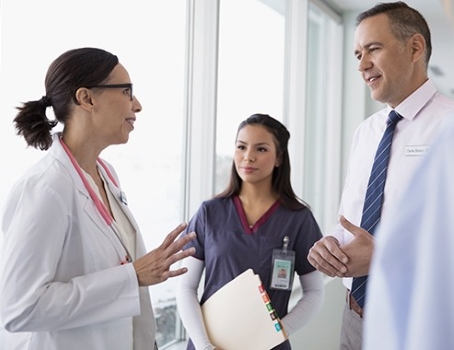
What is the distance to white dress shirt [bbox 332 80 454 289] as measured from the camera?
1.80 meters

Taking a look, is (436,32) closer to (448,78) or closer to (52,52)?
(448,78)

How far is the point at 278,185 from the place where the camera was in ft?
7.37

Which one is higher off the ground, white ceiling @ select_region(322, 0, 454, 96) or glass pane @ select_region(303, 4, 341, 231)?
white ceiling @ select_region(322, 0, 454, 96)

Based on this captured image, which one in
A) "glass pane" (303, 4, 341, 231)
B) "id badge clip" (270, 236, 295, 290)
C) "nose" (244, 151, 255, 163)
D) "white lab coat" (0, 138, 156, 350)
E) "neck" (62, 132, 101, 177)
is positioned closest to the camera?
"white lab coat" (0, 138, 156, 350)

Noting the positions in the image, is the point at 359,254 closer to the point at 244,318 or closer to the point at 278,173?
the point at 244,318

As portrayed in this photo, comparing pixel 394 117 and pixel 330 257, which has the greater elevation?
pixel 394 117

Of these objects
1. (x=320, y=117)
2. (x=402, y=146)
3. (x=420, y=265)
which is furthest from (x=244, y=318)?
(x=320, y=117)

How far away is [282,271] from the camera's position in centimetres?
201

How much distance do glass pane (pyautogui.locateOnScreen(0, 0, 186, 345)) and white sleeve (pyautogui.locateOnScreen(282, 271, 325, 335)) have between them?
922mm

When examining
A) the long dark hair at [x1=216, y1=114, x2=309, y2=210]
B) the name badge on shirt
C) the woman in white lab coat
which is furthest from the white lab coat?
the name badge on shirt

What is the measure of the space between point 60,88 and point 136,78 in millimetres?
1040

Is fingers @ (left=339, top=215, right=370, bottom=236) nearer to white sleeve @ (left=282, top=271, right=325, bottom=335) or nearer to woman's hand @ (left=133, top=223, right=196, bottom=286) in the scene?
woman's hand @ (left=133, top=223, right=196, bottom=286)

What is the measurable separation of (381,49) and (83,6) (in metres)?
1.25

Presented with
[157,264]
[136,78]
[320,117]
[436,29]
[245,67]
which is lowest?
[157,264]
